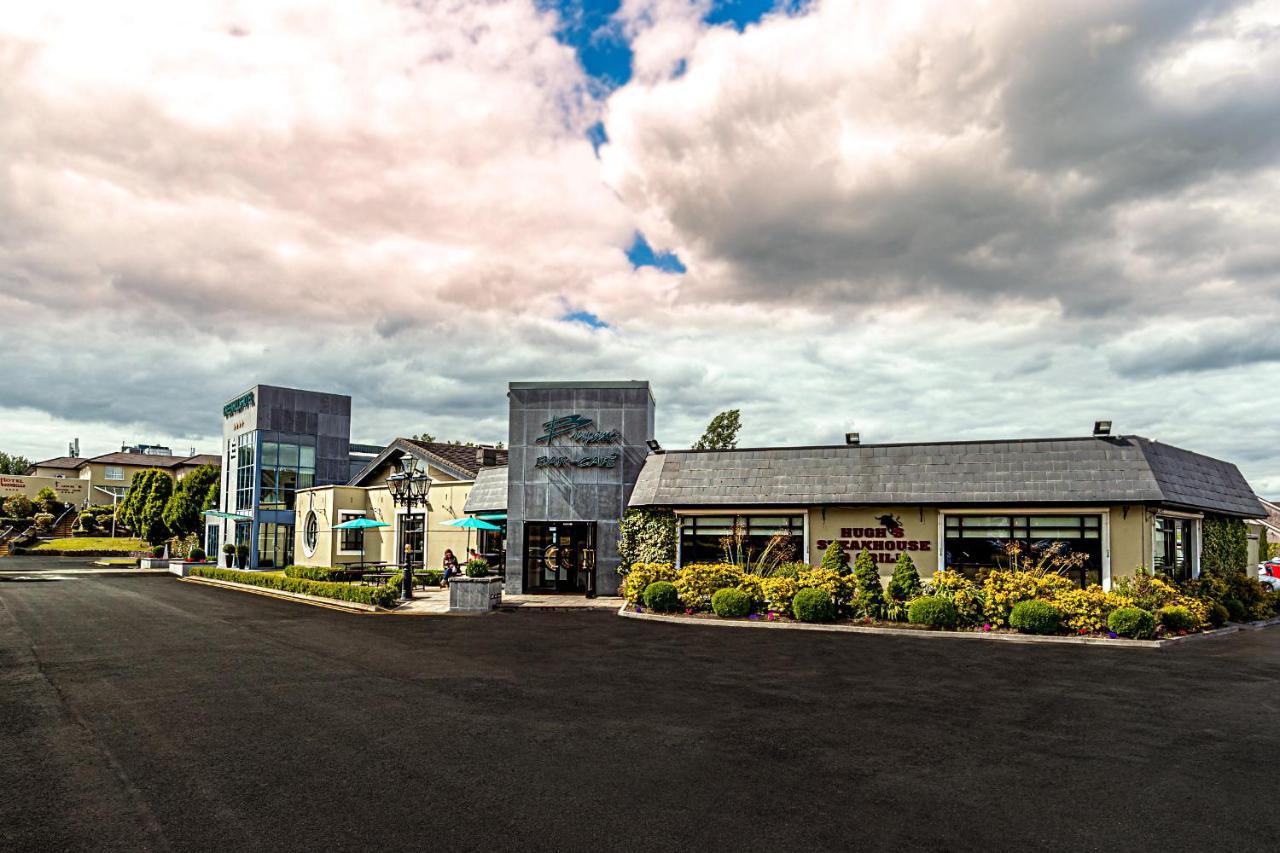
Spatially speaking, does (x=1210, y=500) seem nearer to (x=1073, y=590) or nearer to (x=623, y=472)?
(x=1073, y=590)

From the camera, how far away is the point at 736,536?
84.3 feet

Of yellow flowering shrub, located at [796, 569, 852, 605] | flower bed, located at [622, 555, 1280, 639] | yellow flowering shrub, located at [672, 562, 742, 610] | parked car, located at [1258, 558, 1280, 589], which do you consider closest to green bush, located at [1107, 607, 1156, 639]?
flower bed, located at [622, 555, 1280, 639]

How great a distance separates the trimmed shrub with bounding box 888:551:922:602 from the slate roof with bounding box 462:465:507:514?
1653cm

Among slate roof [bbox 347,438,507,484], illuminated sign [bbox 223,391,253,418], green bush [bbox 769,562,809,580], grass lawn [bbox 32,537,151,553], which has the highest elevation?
illuminated sign [bbox 223,391,253,418]

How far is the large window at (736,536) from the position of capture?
25.1 metres

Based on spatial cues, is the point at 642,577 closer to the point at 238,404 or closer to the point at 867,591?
the point at 867,591

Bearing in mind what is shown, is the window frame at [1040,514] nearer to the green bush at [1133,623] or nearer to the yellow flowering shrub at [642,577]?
the green bush at [1133,623]

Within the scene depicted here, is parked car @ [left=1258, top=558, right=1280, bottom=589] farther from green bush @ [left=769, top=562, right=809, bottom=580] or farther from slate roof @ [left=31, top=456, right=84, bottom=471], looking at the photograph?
slate roof @ [left=31, top=456, right=84, bottom=471]

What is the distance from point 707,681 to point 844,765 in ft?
15.9

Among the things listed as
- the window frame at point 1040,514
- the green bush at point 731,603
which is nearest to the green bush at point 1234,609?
the window frame at point 1040,514

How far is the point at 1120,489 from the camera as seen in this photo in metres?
21.3

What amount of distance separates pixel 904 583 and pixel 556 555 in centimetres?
1285

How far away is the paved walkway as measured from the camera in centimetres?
2451

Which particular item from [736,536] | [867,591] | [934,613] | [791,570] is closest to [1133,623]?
[934,613]
